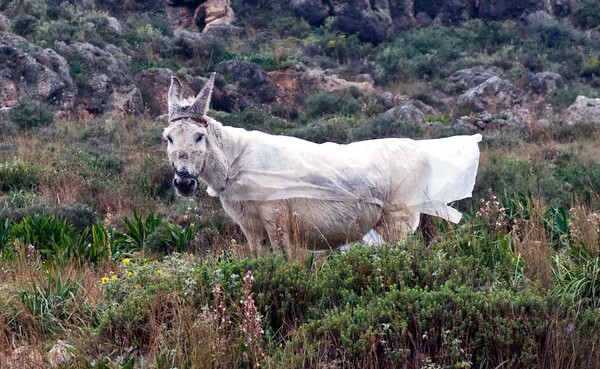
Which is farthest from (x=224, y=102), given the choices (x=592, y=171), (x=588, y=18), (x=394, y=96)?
(x=588, y=18)

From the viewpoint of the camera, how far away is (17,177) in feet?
43.7

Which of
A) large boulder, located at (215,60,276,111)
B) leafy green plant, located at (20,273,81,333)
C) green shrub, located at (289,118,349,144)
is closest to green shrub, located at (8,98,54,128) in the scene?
green shrub, located at (289,118,349,144)

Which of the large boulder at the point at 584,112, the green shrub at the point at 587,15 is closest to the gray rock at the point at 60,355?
the large boulder at the point at 584,112

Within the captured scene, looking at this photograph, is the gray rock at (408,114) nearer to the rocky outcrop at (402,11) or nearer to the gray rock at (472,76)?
the gray rock at (472,76)

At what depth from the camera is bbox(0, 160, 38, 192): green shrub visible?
1312cm

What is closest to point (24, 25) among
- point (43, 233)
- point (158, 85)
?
point (158, 85)

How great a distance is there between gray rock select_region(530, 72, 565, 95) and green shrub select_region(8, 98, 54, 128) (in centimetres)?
1461

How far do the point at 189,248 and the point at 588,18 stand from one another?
29627mm

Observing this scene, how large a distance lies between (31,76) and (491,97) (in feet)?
39.2

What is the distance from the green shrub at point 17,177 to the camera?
43.1ft

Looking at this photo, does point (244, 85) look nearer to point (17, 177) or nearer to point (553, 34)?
point (17, 177)

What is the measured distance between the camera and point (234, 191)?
24.9 feet

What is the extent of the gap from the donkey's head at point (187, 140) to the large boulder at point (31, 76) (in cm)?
1367

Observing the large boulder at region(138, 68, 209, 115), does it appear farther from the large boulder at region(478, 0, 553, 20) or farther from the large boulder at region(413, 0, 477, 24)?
the large boulder at region(478, 0, 553, 20)
